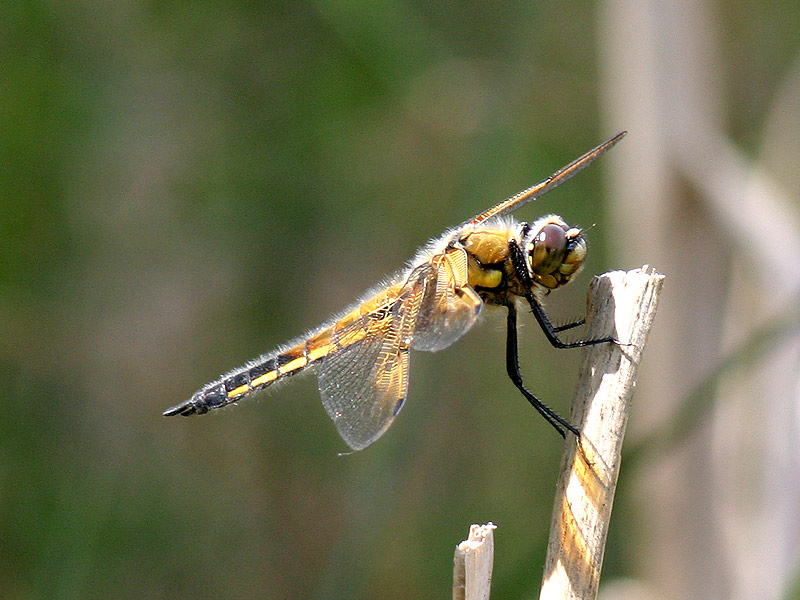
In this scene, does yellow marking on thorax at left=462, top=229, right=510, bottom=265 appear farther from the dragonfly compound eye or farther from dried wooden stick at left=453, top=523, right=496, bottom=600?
dried wooden stick at left=453, top=523, right=496, bottom=600

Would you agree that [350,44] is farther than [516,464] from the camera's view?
No

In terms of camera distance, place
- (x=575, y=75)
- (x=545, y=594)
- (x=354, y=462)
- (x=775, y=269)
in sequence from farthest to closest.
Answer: (x=575, y=75) < (x=354, y=462) < (x=775, y=269) < (x=545, y=594)

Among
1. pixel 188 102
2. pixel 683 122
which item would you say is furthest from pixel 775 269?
pixel 188 102

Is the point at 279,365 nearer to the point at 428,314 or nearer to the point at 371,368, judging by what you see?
the point at 371,368

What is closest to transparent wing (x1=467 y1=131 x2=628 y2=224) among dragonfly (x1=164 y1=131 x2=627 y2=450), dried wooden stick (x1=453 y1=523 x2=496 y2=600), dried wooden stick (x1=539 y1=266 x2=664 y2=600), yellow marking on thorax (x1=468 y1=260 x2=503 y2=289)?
dragonfly (x1=164 y1=131 x2=627 y2=450)

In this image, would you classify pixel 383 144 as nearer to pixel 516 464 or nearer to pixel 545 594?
pixel 516 464

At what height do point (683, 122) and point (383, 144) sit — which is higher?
point (383, 144)
